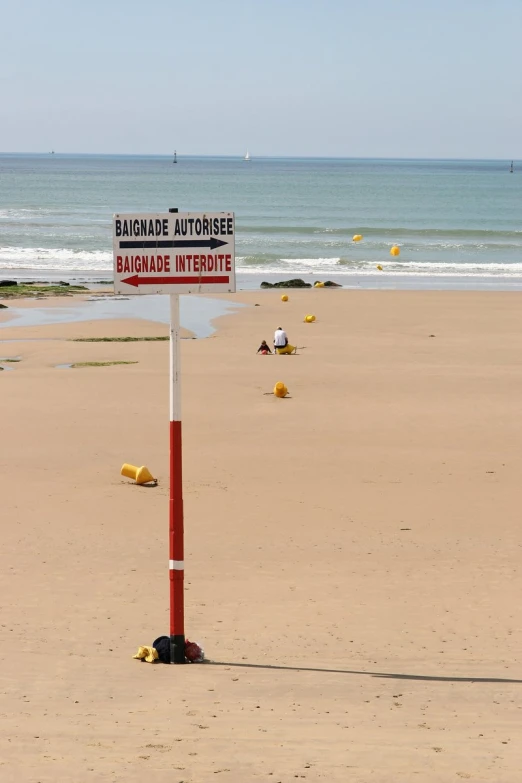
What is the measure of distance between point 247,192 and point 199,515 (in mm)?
101874

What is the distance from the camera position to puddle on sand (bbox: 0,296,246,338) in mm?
28609

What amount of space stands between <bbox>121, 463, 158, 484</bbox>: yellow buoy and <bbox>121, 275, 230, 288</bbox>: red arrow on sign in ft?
18.8

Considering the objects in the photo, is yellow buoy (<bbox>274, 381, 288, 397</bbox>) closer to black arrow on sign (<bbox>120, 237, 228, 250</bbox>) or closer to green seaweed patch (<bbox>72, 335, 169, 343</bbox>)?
green seaweed patch (<bbox>72, 335, 169, 343</bbox>)

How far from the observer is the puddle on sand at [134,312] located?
28609 millimetres

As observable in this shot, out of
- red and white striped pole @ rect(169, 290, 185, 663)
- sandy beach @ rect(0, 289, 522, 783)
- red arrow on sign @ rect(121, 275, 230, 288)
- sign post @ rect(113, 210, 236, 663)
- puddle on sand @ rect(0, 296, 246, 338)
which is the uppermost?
sign post @ rect(113, 210, 236, 663)

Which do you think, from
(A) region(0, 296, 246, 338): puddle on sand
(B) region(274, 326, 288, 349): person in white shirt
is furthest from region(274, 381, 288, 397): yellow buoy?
(A) region(0, 296, 246, 338): puddle on sand

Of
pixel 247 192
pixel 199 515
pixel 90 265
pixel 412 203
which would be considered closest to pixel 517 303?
pixel 90 265

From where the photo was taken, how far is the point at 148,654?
24.7ft

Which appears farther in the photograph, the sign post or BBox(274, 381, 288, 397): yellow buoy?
BBox(274, 381, 288, 397): yellow buoy

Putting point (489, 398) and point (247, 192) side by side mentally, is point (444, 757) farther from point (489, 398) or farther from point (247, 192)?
point (247, 192)

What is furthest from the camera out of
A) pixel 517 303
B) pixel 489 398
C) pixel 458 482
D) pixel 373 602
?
pixel 517 303

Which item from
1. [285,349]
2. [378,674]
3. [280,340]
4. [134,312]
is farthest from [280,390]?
[134,312]

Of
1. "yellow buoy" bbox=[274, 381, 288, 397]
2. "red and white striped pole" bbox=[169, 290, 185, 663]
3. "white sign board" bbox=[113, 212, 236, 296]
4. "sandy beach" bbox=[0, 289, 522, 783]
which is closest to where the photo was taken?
"sandy beach" bbox=[0, 289, 522, 783]

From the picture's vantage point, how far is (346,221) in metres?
73.9
